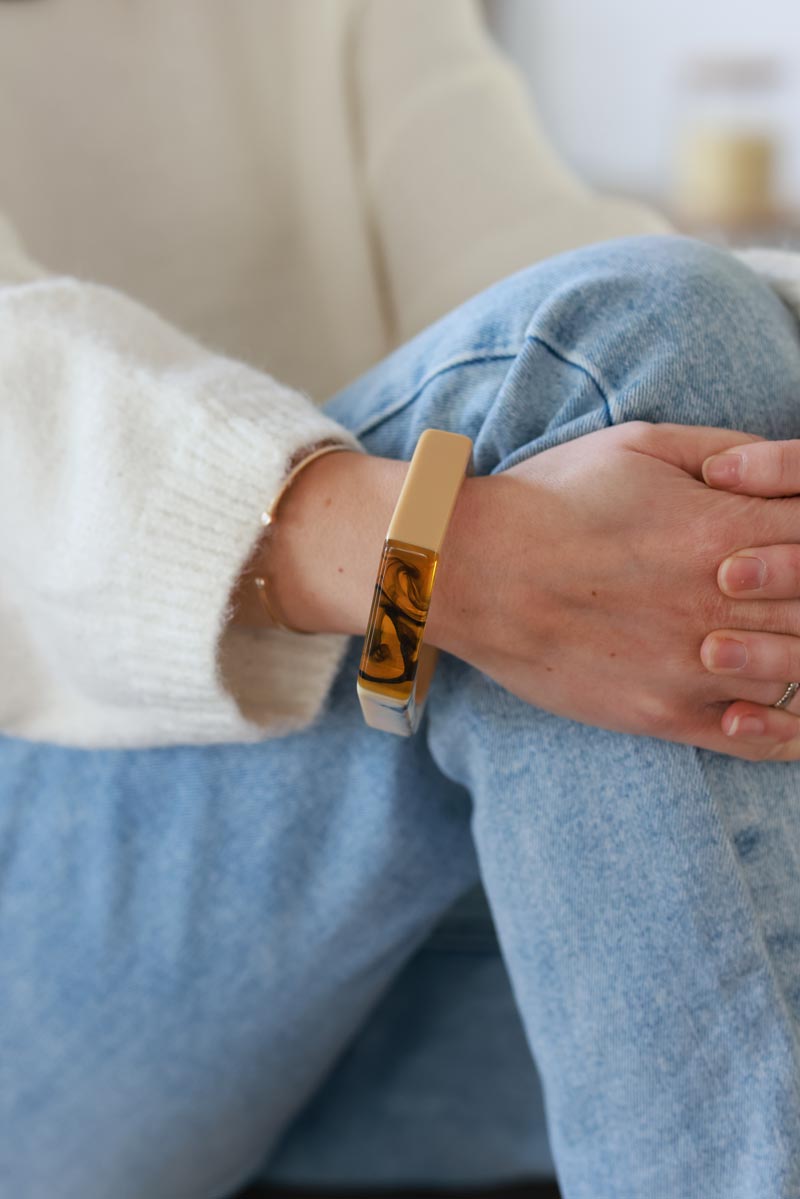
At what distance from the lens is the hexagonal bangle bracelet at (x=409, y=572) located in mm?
413

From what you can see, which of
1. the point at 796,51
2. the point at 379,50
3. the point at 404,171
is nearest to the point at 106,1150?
the point at 404,171

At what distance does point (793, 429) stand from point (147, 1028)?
0.49m

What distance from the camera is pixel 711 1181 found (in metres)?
0.44

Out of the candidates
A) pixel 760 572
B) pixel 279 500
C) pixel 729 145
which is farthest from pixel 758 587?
pixel 729 145

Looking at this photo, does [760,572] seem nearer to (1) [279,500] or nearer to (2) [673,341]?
(2) [673,341]

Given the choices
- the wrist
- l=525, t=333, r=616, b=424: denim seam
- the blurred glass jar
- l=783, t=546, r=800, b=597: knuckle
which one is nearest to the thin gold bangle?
the wrist

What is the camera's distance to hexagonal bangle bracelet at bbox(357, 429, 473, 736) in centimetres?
41

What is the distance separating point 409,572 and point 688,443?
0.14m

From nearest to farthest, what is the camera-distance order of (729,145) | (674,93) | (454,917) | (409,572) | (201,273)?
(409,572) < (454,917) < (201,273) < (729,145) < (674,93)

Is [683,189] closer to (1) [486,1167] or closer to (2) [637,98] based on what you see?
(2) [637,98]

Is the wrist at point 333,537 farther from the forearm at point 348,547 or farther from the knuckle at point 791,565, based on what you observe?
the knuckle at point 791,565

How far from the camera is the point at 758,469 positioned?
428mm

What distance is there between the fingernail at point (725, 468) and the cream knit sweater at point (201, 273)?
0.17m

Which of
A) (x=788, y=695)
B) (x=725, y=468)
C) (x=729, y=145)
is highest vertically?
(x=725, y=468)
